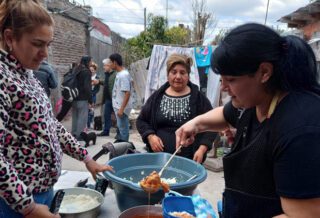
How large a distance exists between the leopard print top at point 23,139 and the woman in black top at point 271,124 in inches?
29.1

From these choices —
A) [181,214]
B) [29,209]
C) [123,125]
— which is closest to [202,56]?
[123,125]

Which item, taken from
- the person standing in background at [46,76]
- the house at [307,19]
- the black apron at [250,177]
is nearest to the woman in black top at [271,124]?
the black apron at [250,177]

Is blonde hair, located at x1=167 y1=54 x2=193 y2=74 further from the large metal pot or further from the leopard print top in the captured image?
the leopard print top

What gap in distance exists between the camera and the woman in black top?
88 centimetres

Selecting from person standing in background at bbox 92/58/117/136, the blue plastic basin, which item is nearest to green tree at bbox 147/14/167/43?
person standing in background at bbox 92/58/117/136

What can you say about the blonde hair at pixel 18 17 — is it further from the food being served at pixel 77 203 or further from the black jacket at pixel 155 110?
the black jacket at pixel 155 110

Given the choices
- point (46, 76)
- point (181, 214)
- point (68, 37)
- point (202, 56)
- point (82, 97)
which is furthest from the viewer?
point (68, 37)

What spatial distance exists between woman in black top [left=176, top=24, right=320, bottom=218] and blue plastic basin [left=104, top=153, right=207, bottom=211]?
0.41 m

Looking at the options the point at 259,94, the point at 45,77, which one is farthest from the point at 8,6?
the point at 45,77

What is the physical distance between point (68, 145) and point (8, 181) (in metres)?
0.57

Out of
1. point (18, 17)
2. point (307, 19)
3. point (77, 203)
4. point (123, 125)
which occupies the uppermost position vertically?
point (307, 19)

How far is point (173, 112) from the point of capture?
2537mm

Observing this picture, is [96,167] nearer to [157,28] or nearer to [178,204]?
[178,204]

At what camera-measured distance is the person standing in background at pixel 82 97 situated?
6.04 m
